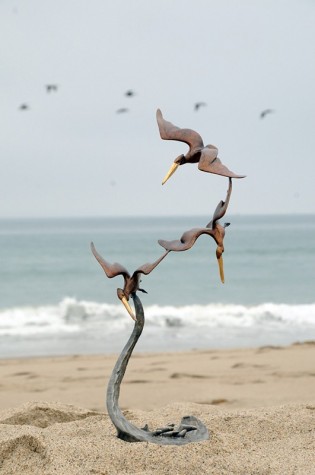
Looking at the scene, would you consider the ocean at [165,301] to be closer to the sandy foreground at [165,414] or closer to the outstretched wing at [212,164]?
the sandy foreground at [165,414]

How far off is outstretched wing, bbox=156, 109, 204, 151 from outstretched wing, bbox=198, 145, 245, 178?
100mm

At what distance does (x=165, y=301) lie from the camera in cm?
1659

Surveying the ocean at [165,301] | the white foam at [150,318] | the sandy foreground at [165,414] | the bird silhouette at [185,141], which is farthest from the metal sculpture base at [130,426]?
the white foam at [150,318]

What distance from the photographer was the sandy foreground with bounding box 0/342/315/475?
330cm

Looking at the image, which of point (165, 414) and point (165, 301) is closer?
point (165, 414)

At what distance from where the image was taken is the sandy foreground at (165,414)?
3.30m

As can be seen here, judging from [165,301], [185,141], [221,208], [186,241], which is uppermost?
[185,141]

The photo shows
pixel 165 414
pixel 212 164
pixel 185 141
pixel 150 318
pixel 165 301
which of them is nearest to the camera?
pixel 212 164

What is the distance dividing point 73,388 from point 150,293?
1182 cm

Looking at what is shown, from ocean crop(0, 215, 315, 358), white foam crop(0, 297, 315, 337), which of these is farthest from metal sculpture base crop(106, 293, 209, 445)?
white foam crop(0, 297, 315, 337)

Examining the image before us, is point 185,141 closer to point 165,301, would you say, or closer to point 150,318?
point 150,318

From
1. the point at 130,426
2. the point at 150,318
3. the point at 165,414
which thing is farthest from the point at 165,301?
the point at 130,426

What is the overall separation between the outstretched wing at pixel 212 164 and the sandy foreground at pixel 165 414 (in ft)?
4.17

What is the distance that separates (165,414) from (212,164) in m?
1.88
